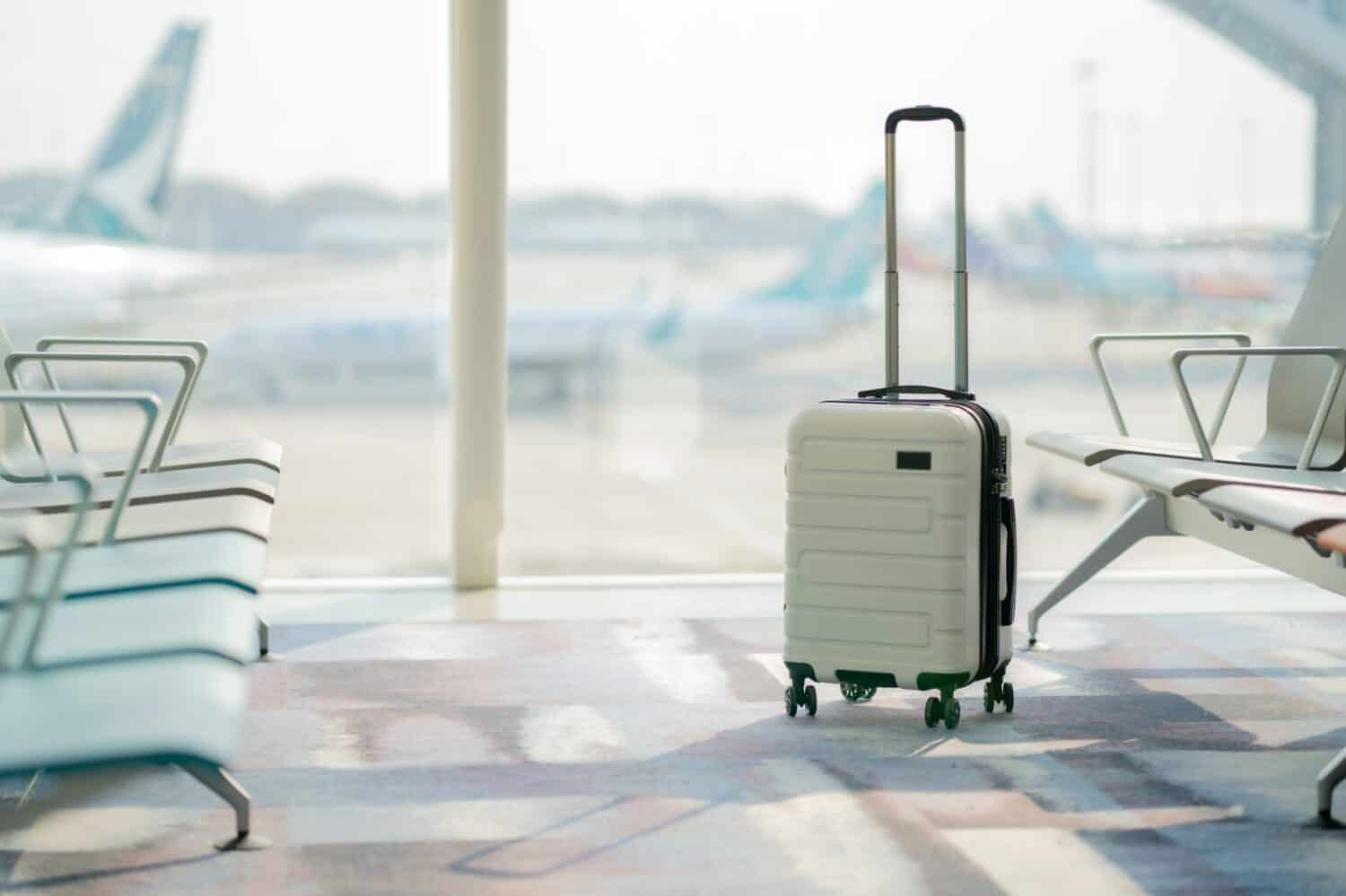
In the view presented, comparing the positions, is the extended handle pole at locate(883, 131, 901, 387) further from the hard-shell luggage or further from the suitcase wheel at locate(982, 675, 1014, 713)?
the suitcase wheel at locate(982, 675, 1014, 713)

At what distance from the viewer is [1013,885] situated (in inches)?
79.2

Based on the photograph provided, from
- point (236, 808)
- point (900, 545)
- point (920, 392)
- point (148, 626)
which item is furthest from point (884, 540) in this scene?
point (148, 626)

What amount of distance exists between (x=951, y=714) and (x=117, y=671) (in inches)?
63.3

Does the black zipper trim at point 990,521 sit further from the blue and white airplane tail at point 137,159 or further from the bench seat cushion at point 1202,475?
the blue and white airplane tail at point 137,159

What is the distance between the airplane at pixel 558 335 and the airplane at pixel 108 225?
0.29m

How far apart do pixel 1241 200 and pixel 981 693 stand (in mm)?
1951

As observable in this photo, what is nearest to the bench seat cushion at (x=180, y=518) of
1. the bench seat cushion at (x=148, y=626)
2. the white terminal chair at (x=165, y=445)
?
the white terminal chair at (x=165, y=445)

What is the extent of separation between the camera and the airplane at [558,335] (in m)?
4.20

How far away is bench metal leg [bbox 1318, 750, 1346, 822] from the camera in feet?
7.42

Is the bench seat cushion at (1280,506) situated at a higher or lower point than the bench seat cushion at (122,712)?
higher

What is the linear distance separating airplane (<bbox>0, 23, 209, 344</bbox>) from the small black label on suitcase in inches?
86.2

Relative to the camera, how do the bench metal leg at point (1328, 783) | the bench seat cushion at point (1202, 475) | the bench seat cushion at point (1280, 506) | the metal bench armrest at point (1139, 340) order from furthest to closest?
the metal bench armrest at point (1139, 340) < the bench seat cushion at point (1202, 475) < the bench metal leg at point (1328, 783) < the bench seat cushion at point (1280, 506)

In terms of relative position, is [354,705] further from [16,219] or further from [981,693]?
[16,219]

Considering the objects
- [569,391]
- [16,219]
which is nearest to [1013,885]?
[569,391]
